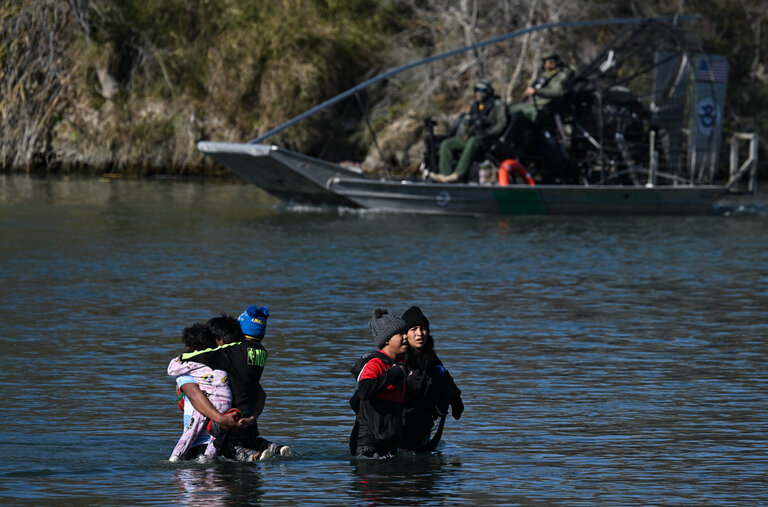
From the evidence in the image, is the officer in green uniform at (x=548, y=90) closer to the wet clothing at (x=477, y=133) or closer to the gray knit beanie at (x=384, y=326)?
the wet clothing at (x=477, y=133)

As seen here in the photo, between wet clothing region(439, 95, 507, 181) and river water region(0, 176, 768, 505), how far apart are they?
153 centimetres

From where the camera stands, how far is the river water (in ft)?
30.5

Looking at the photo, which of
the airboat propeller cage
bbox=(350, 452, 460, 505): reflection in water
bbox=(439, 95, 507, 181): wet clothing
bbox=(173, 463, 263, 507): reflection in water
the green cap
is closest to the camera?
bbox=(173, 463, 263, 507): reflection in water

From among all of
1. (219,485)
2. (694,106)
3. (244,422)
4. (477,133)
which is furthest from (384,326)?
(694,106)

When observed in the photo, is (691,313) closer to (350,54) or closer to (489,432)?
(489,432)

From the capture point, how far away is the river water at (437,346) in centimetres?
928

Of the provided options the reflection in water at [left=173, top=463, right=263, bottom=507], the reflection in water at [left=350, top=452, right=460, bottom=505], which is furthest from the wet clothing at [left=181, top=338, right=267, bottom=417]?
the reflection in water at [left=350, top=452, right=460, bottom=505]

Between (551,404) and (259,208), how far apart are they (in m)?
19.7

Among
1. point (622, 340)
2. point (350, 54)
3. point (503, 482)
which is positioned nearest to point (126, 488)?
point (503, 482)

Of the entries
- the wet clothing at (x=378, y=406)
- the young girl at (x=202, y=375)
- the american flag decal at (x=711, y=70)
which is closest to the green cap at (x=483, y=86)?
the american flag decal at (x=711, y=70)

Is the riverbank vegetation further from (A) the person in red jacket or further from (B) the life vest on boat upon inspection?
(A) the person in red jacket

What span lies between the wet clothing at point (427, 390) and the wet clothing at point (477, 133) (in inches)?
708

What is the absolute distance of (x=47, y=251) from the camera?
21719 mm

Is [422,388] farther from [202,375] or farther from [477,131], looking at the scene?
[477,131]
